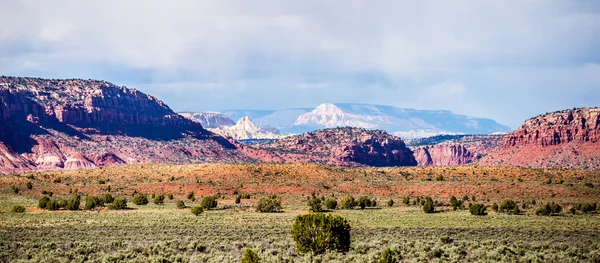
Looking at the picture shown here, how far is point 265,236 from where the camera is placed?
126 ft

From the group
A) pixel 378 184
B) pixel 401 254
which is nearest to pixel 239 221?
pixel 401 254

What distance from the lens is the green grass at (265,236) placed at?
28531 mm

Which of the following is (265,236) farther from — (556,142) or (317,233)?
(556,142)

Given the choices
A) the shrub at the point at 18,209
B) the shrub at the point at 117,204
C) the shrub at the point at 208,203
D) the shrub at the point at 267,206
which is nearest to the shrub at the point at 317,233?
the shrub at the point at 267,206

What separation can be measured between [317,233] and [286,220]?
68.4 ft

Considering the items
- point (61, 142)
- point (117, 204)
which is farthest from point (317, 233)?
point (61, 142)

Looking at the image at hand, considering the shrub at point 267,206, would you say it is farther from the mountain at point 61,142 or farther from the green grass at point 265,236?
the mountain at point 61,142

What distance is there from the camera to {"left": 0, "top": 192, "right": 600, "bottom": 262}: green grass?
1123 inches

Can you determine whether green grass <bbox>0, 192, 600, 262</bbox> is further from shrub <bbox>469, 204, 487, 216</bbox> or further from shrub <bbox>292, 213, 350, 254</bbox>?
shrub <bbox>469, 204, 487, 216</bbox>

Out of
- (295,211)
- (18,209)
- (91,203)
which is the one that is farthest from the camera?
(295,211)

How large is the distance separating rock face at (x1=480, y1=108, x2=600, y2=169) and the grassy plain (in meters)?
63.8

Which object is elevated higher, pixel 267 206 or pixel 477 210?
pixel 477 210

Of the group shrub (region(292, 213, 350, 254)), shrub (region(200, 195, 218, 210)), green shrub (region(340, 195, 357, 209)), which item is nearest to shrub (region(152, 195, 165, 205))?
shrub (region(200, 195, 218, 210))

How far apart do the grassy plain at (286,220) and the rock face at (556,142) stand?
63797mm
